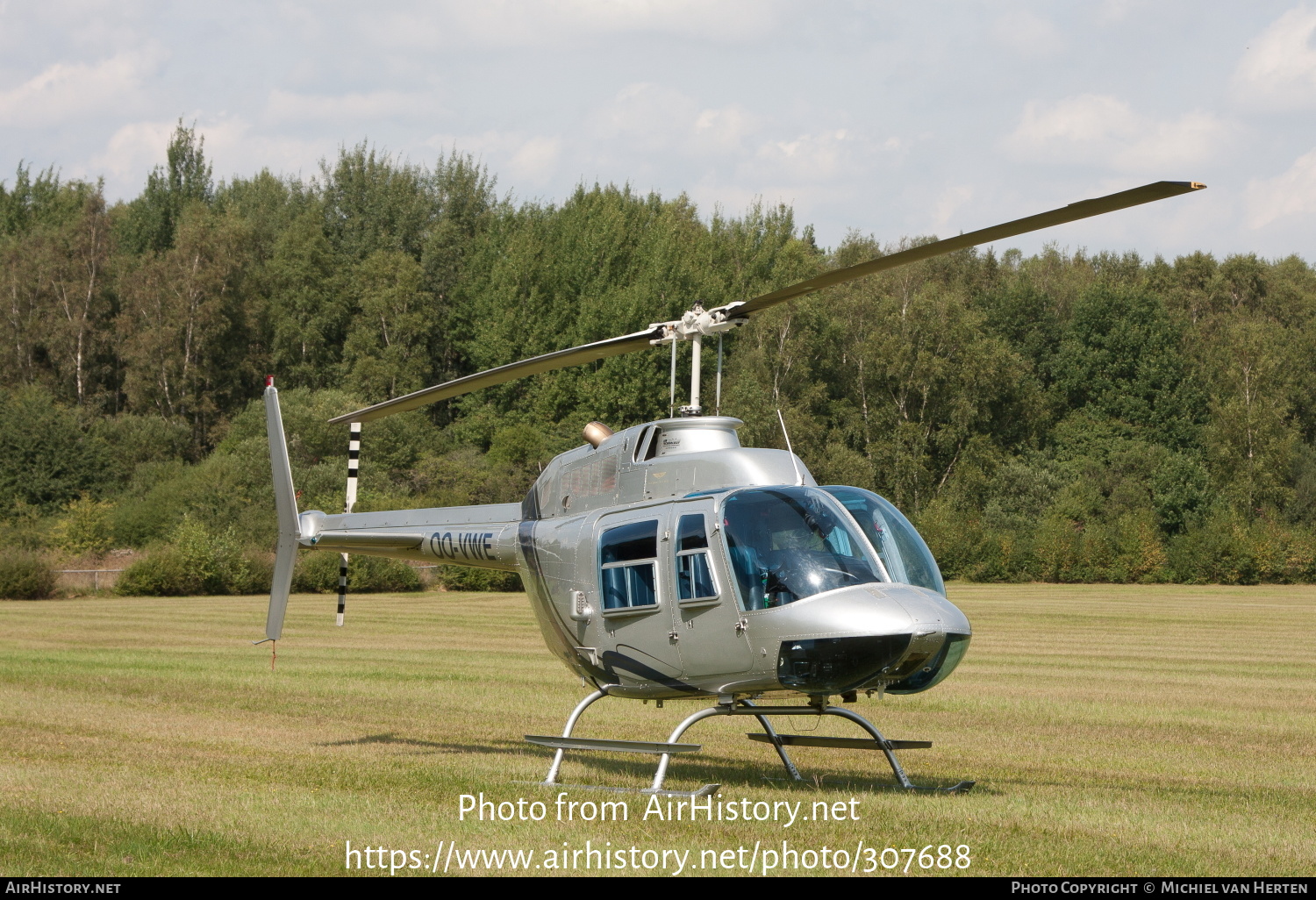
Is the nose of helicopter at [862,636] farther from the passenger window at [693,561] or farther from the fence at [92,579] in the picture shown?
the fence at [92,579]

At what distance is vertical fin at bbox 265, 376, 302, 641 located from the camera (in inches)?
512

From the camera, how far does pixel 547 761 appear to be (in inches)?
463

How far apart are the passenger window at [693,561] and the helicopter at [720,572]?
0.01 m

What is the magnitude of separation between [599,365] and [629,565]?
52.2 meters

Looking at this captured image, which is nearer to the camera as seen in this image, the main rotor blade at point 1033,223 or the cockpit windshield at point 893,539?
the main rotor blade at point 1033,223

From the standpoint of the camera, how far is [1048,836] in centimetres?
801

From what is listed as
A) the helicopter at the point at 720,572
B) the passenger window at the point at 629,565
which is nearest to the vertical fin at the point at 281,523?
the helicopter at the point at 720,572

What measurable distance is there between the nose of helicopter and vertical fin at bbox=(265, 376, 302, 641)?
610 cm

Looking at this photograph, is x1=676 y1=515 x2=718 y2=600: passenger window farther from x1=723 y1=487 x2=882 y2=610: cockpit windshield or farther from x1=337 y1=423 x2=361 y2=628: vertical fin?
x1=337 y1=423 x2=361 y2=628: vertical fin

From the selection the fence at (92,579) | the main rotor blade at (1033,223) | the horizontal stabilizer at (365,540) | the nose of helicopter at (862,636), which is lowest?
the fence at (92,579)

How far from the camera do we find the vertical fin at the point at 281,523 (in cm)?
1300

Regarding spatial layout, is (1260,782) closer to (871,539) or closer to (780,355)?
(871,539)

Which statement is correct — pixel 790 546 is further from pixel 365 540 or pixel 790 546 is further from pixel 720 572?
pixel 365 540

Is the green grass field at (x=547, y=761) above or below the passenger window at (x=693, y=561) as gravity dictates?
below
